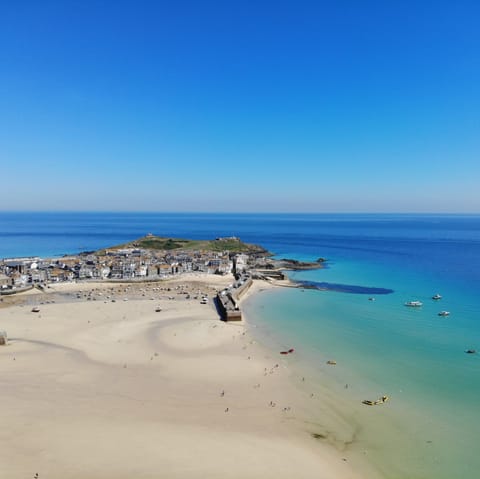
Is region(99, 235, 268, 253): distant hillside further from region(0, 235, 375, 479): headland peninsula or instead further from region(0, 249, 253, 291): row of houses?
region(0, 235, 375, 479): headland peninsula

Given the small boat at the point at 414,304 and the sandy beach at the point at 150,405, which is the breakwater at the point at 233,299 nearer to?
the sandy beach at the point at 150,405

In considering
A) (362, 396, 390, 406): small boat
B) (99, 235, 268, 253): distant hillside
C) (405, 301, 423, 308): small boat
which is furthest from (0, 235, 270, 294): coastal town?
(362, 396, 390, 406): small boat

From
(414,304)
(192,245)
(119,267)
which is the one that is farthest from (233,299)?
(192,245)

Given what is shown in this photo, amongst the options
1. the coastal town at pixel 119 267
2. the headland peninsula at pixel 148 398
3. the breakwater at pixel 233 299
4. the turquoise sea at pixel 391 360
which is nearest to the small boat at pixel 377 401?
the turquoise sea at pixel 391 360

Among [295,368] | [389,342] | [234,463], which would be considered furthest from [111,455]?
[389,342]

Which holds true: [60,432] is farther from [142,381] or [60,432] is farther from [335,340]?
[335,340]

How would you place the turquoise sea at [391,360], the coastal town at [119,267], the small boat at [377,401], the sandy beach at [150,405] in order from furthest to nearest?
the coastal town at [119,267] → the small boat at [377,401] → the turquoise sea at [391,360] → the sandy beach at [150,405]
